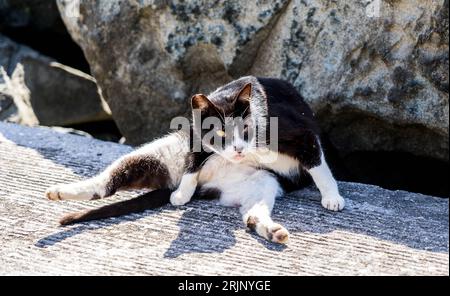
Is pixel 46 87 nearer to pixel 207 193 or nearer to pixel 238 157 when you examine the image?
pixel 207 193

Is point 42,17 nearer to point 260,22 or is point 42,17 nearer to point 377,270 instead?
point 260,22

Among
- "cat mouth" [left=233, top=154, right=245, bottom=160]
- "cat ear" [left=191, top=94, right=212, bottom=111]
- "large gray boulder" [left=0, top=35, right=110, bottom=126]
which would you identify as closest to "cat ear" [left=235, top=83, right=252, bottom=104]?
"cat ear" [left=191, top=94, right=212, bottom=111]

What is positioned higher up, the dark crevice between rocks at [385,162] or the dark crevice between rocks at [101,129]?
the dark crevice between rocks at [385,162]

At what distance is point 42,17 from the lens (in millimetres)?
6707

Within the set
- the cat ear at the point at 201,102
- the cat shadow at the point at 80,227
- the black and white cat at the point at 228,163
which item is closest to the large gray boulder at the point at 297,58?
the black and white cat at the point at 228,163

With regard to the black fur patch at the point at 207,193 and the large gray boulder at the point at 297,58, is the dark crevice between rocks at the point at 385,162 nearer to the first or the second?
the large gray boulder at the point at 297,58

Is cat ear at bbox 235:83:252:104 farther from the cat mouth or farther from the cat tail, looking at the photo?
the cat tail

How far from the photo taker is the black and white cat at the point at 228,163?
3.77 m

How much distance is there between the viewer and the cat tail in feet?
12.0

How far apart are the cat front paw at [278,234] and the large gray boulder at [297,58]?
1.54 metres

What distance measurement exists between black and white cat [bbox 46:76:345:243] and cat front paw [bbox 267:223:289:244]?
25 cm

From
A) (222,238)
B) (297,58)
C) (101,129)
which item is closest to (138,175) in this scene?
(222,238)

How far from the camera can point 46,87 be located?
6305mm

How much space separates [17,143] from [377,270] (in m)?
2.57
